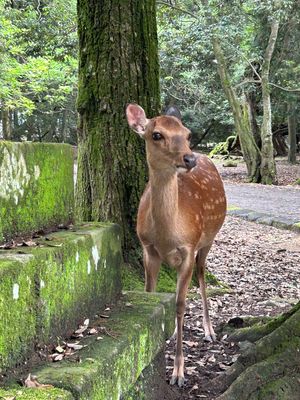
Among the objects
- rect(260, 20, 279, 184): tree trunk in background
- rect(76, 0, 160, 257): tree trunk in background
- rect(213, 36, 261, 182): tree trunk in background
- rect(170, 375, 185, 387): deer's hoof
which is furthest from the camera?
rect(213, 36, 261, 182): tree trunk in background

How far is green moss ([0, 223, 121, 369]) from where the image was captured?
6.81ft

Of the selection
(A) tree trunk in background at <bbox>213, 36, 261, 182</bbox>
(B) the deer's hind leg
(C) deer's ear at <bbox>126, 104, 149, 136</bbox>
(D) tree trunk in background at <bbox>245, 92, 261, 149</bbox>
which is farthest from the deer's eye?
(D) tree trunk in background at <bbox>245, 92, 261, 149</bbox>

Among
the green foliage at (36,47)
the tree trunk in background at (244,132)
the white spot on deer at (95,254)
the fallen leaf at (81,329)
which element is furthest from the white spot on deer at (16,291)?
the tree trunk in background at (244,132)

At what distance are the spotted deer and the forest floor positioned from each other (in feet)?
0.62

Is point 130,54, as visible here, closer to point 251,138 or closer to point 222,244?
point 222,244

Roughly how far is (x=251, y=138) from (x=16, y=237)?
1761cm

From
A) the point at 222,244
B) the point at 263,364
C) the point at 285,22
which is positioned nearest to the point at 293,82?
the point at 285,22

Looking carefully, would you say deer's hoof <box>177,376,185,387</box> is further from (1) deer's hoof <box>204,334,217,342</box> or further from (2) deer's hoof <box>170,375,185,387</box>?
(1) deer's hoof <box>204,334,217,342</box>

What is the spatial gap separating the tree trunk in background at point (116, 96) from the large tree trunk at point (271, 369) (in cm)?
172

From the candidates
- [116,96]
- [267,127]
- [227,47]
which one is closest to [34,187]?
[116,96]

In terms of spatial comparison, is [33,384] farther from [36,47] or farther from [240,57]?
[240,57]

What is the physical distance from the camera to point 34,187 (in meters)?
2.63

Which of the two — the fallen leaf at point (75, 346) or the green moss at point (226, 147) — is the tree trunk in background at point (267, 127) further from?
the fallen leaf at point (75, 346)

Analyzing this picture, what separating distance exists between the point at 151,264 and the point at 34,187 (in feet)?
5.07
